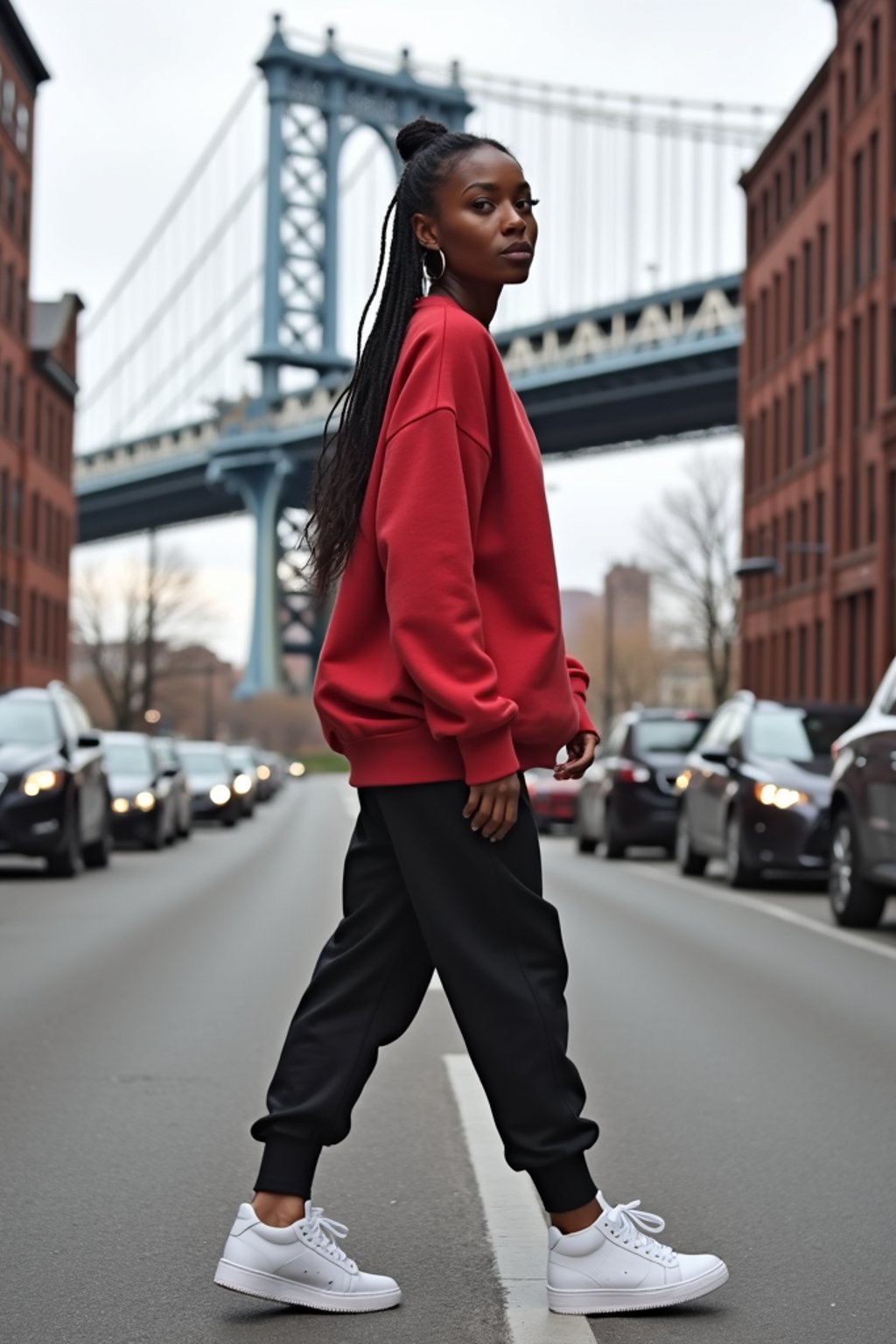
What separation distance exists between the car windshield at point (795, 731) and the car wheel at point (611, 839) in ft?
15.7

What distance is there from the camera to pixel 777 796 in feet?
54.5

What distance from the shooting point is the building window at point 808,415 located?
57.5 m

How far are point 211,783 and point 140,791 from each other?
39.9 feet

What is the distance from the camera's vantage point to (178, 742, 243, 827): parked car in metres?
36.0

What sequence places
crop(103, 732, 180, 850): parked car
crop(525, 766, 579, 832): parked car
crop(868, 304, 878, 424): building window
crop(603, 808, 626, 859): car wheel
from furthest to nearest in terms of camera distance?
crop(868, 304, 878, 424): building window, crop(525, 766, 579, 832): parked car, crop(103, 732, 180, 850): parked car, crop(603, 808, 626, 859): car wheel

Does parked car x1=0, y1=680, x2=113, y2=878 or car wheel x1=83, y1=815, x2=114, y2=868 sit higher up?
parked car x1=0, y1=680, x2=113, y2=878

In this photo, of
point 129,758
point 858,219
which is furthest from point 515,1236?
point 858,219

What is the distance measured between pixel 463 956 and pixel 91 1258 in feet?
3.85

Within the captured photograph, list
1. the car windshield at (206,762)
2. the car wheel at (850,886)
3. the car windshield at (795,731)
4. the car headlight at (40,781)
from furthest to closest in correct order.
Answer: the car windshield at (206,762)
the car windshield at (795,731)
the car headlight at (40,781)
the car wheel at (850,886)

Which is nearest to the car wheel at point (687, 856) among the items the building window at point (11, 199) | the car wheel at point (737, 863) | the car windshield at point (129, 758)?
the car wheel at point (737, 863)

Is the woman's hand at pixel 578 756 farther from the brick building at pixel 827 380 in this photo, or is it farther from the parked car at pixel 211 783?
the brick building at pixel 827 380

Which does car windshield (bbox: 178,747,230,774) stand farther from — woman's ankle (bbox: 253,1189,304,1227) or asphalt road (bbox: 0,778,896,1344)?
woman's ankle (bbox: 253,1189,304,1227)

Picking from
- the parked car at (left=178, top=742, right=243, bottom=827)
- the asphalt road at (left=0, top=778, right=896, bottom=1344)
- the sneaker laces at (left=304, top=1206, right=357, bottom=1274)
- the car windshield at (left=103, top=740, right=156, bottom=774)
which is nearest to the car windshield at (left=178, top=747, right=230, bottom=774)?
the parked car at (left=178, top=742, right=243, bottom=827)

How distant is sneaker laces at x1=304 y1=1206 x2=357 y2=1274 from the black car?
12.6 metres
